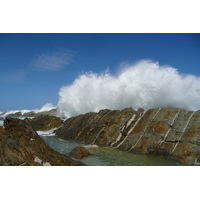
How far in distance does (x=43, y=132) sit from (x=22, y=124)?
14243 millimetres

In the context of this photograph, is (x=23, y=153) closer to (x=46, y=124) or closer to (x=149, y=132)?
(x=149, y=132)

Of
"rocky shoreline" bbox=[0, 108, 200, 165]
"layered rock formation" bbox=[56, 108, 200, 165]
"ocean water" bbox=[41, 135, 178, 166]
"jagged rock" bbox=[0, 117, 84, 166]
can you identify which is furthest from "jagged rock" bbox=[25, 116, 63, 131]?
"jagged rock" bbox=[0, 117, 84, 166]

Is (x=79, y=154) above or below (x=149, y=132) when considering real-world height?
below

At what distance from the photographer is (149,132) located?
14523mm

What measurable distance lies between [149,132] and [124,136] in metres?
2.36

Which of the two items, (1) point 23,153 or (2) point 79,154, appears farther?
(2) point 79,154

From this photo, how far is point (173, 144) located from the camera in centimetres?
1266

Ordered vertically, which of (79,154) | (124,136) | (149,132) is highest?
(149,132)

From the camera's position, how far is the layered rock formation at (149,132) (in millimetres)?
12141

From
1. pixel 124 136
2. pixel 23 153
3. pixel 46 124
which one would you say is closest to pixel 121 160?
pixel 124 136

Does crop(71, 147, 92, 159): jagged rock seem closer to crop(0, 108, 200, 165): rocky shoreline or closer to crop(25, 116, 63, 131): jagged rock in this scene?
crop(0, 108, 200, 165): rocky shoreline

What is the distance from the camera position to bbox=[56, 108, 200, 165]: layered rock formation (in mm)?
12141

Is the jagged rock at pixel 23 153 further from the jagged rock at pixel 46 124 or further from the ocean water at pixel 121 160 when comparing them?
the jagged rock at pixel 46 124

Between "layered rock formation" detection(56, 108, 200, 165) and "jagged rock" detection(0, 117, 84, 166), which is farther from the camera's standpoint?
"layered rock formation" detection(56, 108, 200, 165)
